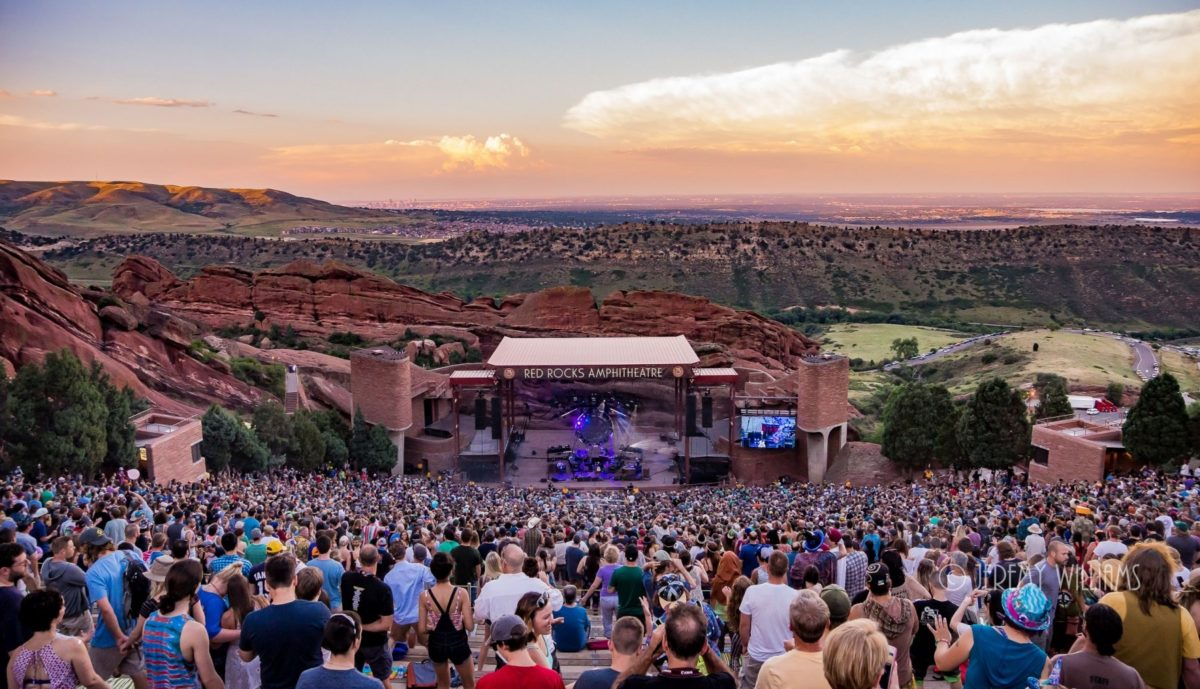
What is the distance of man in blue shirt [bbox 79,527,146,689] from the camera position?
7.91 metres

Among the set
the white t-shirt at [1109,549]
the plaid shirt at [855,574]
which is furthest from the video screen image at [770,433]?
the plaid shirt at [855,574]

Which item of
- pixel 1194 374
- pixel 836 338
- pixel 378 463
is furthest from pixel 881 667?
pixel 836 338

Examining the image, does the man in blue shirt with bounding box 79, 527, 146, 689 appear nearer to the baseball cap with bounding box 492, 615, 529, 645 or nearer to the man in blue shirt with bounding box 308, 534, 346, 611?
the man in blue shirt with bounding box 308, 534, 346, 611

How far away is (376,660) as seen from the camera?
7758mm

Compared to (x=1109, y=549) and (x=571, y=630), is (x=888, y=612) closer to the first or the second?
(x=571, y=630)

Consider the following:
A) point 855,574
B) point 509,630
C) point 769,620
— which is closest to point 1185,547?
point 855,574

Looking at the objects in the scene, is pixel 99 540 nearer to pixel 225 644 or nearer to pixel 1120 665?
pixel 225 644

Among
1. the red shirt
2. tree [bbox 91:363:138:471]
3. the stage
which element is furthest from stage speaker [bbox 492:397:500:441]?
the red shirt

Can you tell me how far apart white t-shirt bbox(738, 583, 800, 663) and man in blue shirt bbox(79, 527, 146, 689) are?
527 cm

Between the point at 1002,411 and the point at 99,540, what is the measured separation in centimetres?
3797

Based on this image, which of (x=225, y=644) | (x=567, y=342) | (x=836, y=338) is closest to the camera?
(x=225, y=644)

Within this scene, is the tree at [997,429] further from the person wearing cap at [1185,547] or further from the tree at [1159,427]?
the person wearing cap at [1185,547]

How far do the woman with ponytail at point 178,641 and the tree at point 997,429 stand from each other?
126ft

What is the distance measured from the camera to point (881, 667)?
15.9ft
